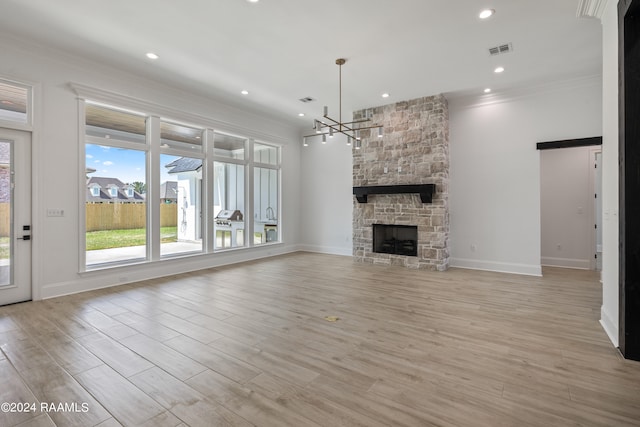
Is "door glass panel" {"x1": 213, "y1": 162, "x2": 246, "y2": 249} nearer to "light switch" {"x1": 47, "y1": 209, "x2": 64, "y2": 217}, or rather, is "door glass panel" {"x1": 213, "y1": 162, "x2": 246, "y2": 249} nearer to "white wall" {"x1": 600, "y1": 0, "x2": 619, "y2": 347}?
"light switch" {"x1": 47, "y1": 209, "x2": 64, "y2": 217}

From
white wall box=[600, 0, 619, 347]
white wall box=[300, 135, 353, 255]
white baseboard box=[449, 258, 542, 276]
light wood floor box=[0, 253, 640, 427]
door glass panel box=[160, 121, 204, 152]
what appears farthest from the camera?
white wall box=[300, 135, 353, 255]

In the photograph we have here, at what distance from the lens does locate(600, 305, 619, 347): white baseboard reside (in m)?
2.93

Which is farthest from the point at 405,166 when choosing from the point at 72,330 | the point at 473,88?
the point at 72,330

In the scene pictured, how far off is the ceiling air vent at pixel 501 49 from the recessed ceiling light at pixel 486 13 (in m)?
0.90

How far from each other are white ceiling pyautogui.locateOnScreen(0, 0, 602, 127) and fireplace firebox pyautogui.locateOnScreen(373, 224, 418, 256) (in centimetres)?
305

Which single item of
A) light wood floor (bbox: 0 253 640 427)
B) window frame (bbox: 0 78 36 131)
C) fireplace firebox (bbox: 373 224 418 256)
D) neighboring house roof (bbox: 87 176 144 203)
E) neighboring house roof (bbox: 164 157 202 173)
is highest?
window frame (bbox: 0 78 36 131)

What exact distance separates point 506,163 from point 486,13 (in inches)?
135

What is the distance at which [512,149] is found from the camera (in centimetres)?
613

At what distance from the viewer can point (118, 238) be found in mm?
5488

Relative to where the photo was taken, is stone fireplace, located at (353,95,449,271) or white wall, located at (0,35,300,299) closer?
white wall, located at (0,35,300,299)

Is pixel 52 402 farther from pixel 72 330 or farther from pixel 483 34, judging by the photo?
pixel 483 34

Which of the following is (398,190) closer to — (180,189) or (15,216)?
(180,189)

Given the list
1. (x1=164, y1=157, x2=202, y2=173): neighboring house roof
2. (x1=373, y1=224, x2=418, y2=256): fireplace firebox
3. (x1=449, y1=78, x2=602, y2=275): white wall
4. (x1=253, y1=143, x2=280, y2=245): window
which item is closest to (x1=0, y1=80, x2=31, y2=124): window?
(x1=164, y1=157, x2=202, y2=173): neighboring house roof

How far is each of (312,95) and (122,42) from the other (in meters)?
3.31
